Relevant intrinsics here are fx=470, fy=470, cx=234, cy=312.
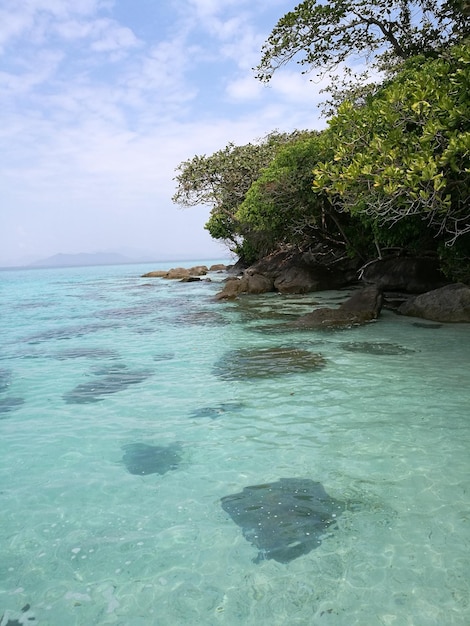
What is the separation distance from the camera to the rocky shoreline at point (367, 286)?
1286 centimetres

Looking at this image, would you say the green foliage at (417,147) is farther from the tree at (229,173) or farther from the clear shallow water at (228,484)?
the tree at (229,173)

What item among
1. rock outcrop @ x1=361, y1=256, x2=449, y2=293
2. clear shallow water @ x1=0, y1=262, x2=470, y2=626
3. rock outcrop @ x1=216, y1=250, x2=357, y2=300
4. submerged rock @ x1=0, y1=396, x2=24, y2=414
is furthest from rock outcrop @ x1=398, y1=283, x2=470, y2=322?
submerged rock @ x1=0, y1=396, x2=24, y2=414

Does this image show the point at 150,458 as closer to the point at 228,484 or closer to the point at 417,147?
the point at 228,484

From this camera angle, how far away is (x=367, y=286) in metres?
17.6

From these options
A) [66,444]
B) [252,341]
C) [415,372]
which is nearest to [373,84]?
[252,341]

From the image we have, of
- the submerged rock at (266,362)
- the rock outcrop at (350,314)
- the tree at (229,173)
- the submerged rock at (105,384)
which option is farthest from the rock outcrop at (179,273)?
the submerged rock at (105,384)

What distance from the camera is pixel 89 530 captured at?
3.83m

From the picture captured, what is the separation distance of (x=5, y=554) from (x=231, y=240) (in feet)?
118

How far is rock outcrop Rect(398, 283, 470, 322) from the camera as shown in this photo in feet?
40.2

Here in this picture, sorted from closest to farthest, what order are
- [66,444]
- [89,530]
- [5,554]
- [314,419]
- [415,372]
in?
[5,554]
[89,530]
[66,444]
[314,419]
[415,372]

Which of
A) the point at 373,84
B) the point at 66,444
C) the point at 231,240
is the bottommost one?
the point at 66,444

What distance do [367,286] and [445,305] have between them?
16.4 feet

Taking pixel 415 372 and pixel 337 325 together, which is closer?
pixel 415 372

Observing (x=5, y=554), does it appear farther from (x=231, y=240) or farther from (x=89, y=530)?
(x=231, y=240)
